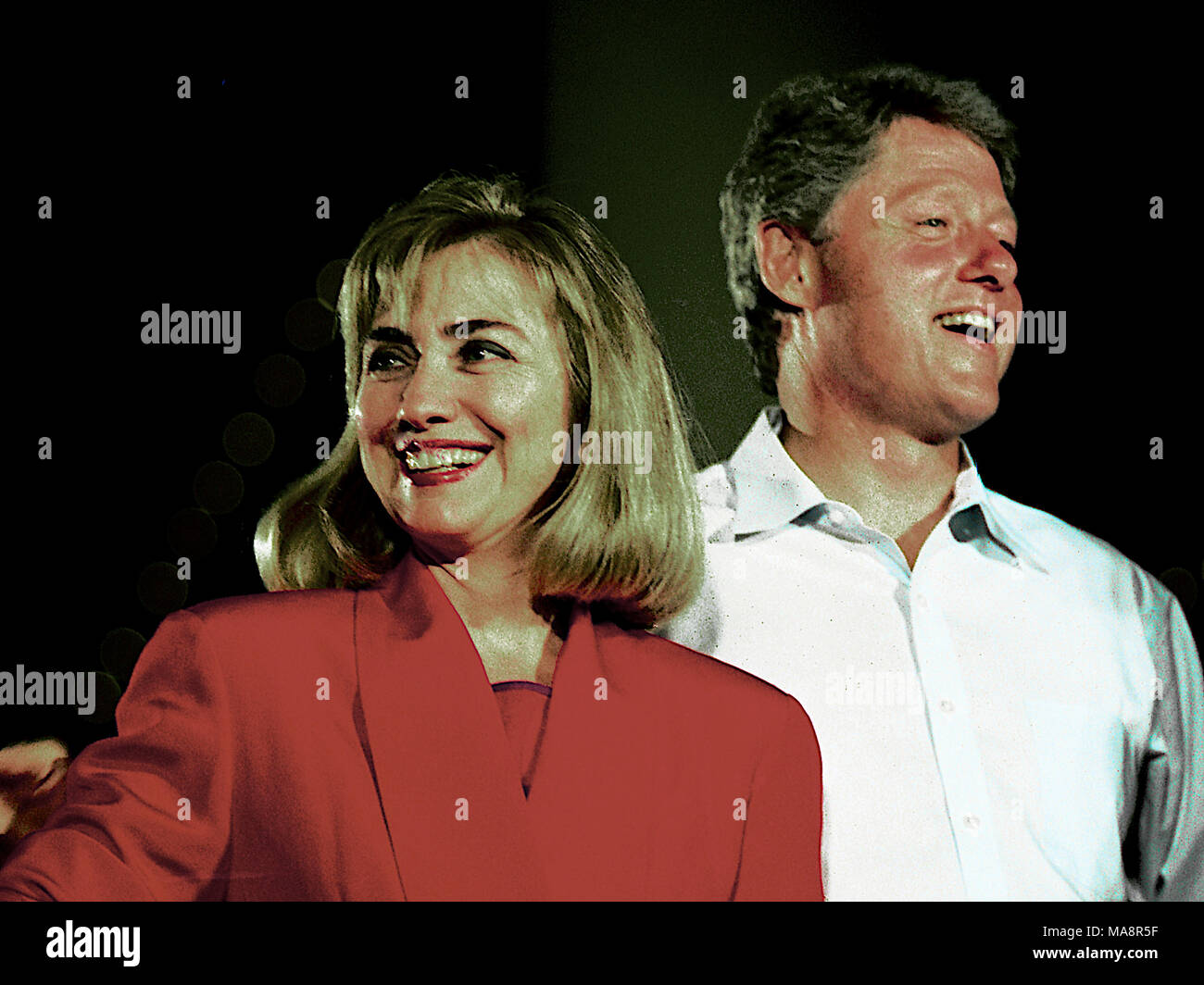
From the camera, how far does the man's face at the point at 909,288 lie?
2387mm

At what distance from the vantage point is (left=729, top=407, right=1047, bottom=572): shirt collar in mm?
2398

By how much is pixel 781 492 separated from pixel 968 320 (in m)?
0.48

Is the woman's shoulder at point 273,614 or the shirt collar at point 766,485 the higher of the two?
the shirt collar at point 766,485

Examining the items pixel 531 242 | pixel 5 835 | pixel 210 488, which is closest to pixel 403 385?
pixel 531 242

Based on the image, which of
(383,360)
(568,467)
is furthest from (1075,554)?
(383,360)

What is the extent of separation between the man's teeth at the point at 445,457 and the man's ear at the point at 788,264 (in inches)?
27.3

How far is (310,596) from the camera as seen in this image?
2.15m

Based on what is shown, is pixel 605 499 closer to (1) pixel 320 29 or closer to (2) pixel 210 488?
(2) pixel 210 488

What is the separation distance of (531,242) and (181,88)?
2.78 ft

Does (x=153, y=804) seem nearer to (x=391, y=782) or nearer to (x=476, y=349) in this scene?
(x=391, y=782)

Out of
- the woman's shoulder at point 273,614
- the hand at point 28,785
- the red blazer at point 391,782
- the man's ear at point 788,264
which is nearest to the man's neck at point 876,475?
the man's ear at point 788,264

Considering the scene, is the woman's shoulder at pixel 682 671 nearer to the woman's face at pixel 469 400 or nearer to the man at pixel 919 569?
the man at pixel 919 569

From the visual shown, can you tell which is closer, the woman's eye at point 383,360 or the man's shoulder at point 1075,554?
the woman's eye at point 383,360

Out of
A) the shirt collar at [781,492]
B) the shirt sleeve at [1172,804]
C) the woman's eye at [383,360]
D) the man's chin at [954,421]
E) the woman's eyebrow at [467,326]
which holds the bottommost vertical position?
the shirt sleeve at [1172,804]
